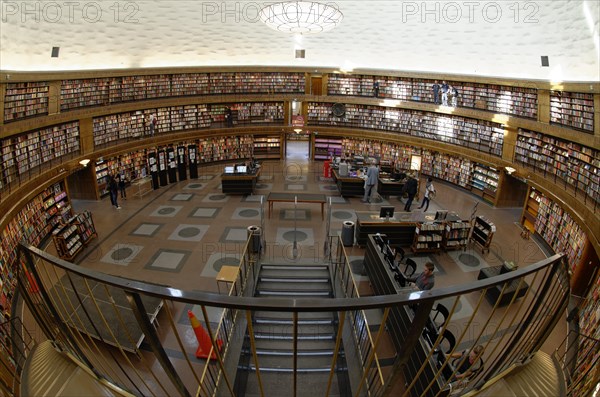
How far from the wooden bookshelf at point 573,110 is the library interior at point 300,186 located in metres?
0.07

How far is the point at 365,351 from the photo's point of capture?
5461 mm

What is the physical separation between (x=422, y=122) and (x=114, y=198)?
13277mm

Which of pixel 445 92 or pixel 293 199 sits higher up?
pixel 445 92

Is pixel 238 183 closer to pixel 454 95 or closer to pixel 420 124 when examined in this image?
pixel 420 124

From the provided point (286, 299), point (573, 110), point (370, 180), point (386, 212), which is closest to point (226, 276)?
point (386, 212)

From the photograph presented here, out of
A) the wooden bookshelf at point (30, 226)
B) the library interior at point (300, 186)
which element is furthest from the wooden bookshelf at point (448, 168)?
the wooden bookshelf at point (30, 226)

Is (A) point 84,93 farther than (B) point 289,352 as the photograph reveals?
Yes

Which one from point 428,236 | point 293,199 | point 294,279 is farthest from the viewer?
point 293,199

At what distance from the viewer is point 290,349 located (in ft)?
19.0

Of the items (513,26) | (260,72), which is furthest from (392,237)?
(260,72)

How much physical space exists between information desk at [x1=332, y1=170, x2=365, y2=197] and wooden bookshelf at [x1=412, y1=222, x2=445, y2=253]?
419 cm

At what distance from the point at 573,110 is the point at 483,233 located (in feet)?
14.3

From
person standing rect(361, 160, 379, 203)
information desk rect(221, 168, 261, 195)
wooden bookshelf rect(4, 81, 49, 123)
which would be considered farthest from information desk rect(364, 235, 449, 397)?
wooden bookshelf rect(4, 81, 49, 123)

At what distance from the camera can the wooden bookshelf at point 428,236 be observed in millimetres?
9320
